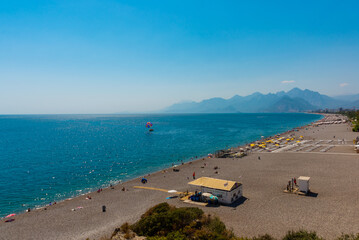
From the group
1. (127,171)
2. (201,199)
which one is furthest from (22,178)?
(201,199)

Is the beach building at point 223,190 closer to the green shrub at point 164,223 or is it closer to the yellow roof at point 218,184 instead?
the yellow roof at point 218,184

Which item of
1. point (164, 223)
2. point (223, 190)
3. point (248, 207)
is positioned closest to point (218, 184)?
point (223, 190)

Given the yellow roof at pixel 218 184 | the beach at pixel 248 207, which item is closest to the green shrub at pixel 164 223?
the beach at pixel 248 207

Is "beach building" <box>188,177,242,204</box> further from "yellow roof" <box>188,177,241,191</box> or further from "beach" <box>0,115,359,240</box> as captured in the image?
"beach" <box>0,115,359,240</box>

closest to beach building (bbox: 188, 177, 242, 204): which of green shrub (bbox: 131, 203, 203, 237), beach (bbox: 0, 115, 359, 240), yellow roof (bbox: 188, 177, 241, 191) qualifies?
yellow roof (bbox: 188, 177, 241, 191)

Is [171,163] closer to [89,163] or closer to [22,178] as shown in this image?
[89,163]

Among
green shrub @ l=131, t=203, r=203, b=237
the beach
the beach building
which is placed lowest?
the beach

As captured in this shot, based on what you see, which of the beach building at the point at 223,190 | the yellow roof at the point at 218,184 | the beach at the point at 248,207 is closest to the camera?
the beach at the point at 248,207

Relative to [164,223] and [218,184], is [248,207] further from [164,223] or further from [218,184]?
[164,223]
